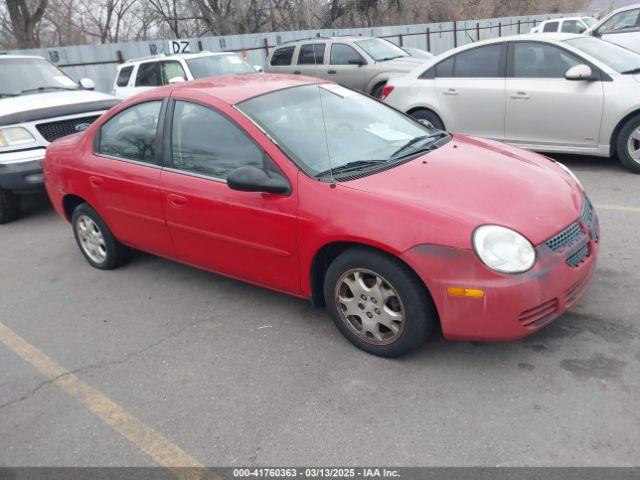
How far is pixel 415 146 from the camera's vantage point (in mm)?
3945

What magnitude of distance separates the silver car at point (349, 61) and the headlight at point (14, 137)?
5999 millimetres

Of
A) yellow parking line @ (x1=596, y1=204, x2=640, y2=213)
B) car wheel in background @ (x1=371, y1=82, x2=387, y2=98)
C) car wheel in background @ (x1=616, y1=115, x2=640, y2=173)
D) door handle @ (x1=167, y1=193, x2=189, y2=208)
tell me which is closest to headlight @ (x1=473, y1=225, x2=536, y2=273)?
door handle @ (x1=167, y1=193, x2=189, y2=208)

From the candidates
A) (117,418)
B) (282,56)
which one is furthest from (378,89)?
(117,418)

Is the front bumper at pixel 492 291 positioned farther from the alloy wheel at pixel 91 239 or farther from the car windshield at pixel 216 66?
the car windshield at pixel 216 66

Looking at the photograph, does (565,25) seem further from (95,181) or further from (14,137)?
(95,181)

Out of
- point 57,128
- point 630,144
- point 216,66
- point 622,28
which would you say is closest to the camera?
point 630,144

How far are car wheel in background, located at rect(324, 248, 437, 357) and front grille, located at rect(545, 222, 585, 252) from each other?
0.70 meters

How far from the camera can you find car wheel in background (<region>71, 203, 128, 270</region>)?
4949 millimetres

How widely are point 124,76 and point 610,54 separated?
870 cm

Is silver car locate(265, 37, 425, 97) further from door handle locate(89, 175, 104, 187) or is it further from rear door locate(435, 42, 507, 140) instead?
door handle locate(89, 175, 104, 187)

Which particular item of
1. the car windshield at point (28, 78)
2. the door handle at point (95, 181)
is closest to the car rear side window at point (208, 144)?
the door handle at point (95, 181)

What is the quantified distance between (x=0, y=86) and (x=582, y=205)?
748cm

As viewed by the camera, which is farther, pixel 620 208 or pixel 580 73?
pixel 580 73

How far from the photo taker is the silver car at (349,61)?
11297mm
